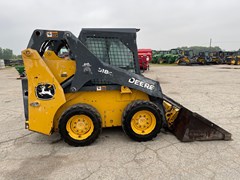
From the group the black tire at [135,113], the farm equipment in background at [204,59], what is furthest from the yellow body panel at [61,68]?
the farm equipment in background at [204,59]

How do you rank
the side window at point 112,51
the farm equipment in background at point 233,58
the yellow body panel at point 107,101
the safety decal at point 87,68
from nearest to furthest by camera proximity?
the safety decal at point 87,68
the yellow body panel at point 107,101
the side window at point 112,51
the farm equipment in background at point 233,58

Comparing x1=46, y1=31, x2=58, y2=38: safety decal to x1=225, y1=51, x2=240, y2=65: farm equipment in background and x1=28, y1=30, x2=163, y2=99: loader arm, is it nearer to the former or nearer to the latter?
x1=28, y1=30, x2=163, y2=99: loader arm

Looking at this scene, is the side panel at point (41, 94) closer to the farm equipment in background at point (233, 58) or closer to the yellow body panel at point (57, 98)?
the yellow body panel at point (57, 98)

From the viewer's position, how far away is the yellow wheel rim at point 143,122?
12.1 feet

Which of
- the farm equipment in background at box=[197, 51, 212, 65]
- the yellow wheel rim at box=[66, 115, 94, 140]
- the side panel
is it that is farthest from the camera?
the farm equipment in background at box=[197, 51, 212, 65]

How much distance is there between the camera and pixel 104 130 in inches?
169

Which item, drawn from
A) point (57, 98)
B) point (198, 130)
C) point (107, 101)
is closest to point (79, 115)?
point (57, 98)

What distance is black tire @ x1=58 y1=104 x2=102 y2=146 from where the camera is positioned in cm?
343

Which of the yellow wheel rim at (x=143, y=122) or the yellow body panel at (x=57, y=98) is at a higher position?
the yellow body panel at (x=57, y=98)

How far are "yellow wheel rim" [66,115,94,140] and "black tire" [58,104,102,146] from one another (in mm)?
17

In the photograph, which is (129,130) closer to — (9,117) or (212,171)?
(212,171)

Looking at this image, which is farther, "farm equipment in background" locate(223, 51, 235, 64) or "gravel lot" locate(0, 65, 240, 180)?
"farm equipment in background" locate(223, 51, 235, 64)

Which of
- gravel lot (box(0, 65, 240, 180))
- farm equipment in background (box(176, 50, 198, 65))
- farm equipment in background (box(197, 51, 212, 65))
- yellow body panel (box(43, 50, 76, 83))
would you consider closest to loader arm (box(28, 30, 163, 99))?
yellow body panel (box(43, 50, 76, 83))

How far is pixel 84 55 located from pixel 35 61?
0.78 m
